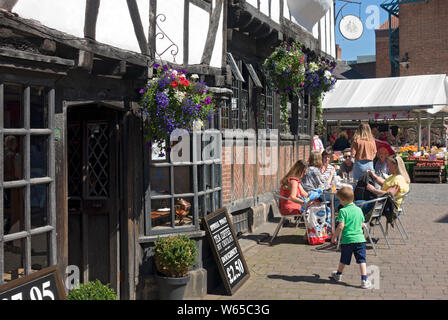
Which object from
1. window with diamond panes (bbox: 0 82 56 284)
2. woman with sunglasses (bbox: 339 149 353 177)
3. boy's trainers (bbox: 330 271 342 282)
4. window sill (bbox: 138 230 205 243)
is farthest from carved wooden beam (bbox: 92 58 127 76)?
woman with sunglasses (bbox: 339 149 353 177)

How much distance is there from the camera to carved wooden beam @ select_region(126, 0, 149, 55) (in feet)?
19.3

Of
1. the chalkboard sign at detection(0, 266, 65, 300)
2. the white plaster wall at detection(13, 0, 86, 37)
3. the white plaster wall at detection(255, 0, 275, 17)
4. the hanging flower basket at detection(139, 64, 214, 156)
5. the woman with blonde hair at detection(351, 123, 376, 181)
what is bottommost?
the chalkboard sign at detection(0, 266, 65, 300)

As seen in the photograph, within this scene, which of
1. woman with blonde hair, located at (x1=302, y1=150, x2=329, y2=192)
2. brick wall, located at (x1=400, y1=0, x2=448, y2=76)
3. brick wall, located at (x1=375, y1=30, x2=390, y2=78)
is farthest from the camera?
brick wall, located at (x1=375, y1=30, x2=390, y2=78)

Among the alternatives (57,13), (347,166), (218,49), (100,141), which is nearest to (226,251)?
(100,141)

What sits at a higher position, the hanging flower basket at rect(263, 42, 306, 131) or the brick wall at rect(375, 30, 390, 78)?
the brick wall at rect(375, 30, 390, 78)

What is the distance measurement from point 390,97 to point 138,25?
16923mm

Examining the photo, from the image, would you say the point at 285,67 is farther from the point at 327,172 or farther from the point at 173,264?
the point at 173,264

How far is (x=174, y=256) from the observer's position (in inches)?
241

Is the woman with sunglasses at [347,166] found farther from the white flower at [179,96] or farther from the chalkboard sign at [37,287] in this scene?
the chalkboard sign at [37,287]

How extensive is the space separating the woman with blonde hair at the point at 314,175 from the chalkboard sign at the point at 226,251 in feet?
9.16

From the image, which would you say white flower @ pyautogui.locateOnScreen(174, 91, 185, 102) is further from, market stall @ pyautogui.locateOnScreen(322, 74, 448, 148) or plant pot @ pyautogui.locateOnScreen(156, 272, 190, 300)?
market stall @ pyautogui.locateOnScreen(322, 74, 448, 148)

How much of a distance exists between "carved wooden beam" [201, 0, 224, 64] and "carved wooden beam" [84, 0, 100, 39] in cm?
197

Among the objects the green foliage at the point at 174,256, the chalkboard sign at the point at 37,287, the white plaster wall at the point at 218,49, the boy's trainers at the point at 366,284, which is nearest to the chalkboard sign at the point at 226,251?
the green foliage at the point at 174,256

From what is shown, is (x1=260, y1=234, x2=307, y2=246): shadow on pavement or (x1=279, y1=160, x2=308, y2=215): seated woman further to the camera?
(x1=260, y1=234, x2=307, y2=246): shadow on pavement
